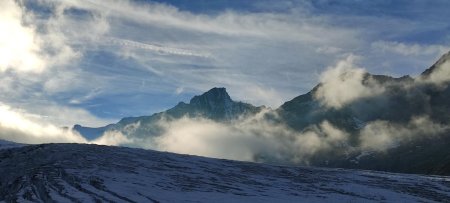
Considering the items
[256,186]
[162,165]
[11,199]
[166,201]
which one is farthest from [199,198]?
[162,165]

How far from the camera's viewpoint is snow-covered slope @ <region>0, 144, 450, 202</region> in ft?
147

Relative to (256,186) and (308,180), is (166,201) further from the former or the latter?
(308,180)

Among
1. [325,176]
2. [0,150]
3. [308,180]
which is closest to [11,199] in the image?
[0,150]

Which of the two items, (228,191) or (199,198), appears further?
(228,191)

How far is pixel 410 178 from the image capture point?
6831 cm

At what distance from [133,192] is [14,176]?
14041mm

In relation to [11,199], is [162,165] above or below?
above

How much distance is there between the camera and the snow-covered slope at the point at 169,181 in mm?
44938

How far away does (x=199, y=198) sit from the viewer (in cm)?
4450

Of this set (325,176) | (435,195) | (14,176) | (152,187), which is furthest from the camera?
(325,176)

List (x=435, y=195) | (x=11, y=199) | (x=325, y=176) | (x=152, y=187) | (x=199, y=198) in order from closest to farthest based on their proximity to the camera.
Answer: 1. (x=11, y=199)
2. (x=199, y=198)
3. (x=152, y=187)
4. (x=435, y=195)
5. (x=325, y=176)

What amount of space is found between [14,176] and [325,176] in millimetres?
34622

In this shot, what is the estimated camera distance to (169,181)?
5234 centimetres

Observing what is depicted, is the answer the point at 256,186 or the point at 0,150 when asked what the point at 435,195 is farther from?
the point at 0,150
